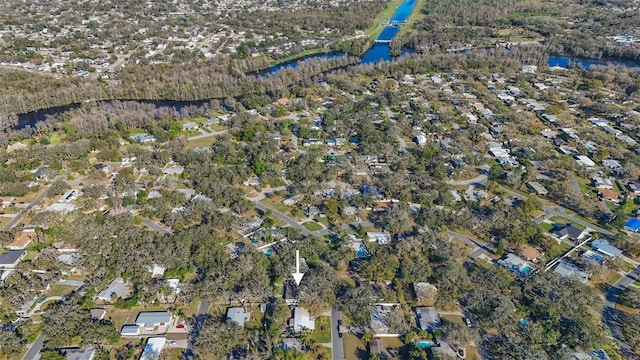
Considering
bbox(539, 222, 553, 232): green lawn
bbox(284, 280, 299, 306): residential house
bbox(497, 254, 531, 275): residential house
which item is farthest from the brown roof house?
bbox(284, 280, 299, 306): residential house

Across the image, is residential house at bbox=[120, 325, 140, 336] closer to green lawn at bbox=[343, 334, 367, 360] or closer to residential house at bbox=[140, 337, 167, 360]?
residential house at bbox=[140, 337, 167, 360]

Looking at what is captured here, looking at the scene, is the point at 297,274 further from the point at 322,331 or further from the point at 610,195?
the point at 610,195

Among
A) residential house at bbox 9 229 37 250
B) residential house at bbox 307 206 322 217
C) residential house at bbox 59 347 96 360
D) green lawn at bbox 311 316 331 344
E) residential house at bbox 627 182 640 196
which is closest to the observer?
residential house at bbox 59 347 96 360

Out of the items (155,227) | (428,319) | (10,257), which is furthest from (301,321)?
(10,257)

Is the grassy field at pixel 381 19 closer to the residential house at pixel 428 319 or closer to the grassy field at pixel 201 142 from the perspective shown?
the grassy field at pixel 201 142

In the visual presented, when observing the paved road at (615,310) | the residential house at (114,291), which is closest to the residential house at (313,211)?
the residential house at (114,291)

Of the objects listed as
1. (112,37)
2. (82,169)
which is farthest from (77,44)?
(82,169)
